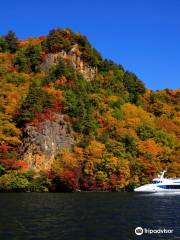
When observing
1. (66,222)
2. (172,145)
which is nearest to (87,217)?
(66,222)

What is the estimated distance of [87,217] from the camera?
52.2 meters

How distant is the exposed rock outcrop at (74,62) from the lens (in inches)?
6176

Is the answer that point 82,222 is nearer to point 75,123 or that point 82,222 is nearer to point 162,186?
point 162,186

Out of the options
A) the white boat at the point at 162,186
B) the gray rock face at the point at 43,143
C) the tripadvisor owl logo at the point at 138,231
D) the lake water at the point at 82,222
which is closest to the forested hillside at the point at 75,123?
the gray rock face at the point at 43,143

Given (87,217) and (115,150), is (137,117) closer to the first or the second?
(115,150)

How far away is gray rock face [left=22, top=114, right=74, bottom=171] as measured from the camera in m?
117

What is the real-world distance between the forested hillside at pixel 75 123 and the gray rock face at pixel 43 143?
0.82ft

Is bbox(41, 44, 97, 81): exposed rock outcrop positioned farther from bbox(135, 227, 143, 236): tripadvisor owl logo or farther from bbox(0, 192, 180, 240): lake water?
bbox(135, 227, 143, 236): tripadvisor owl logo

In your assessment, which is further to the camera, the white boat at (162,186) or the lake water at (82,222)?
the white boat at (162,186)

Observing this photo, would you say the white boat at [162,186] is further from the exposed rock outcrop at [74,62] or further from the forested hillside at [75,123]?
the exposed rock outcrop at [74,62]

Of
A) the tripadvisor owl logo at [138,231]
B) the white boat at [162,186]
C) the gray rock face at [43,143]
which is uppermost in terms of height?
the gray rock face at [43,143]

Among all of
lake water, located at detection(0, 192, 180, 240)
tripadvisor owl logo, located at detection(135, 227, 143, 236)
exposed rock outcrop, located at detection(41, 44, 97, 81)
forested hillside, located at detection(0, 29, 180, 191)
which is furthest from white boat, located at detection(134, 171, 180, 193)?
tripadvisor owl logo, located at detection(135, 227, 143, 236)

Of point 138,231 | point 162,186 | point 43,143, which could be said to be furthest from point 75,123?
point 138,231

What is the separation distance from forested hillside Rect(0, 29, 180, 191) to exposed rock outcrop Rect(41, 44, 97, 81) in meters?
0.33
